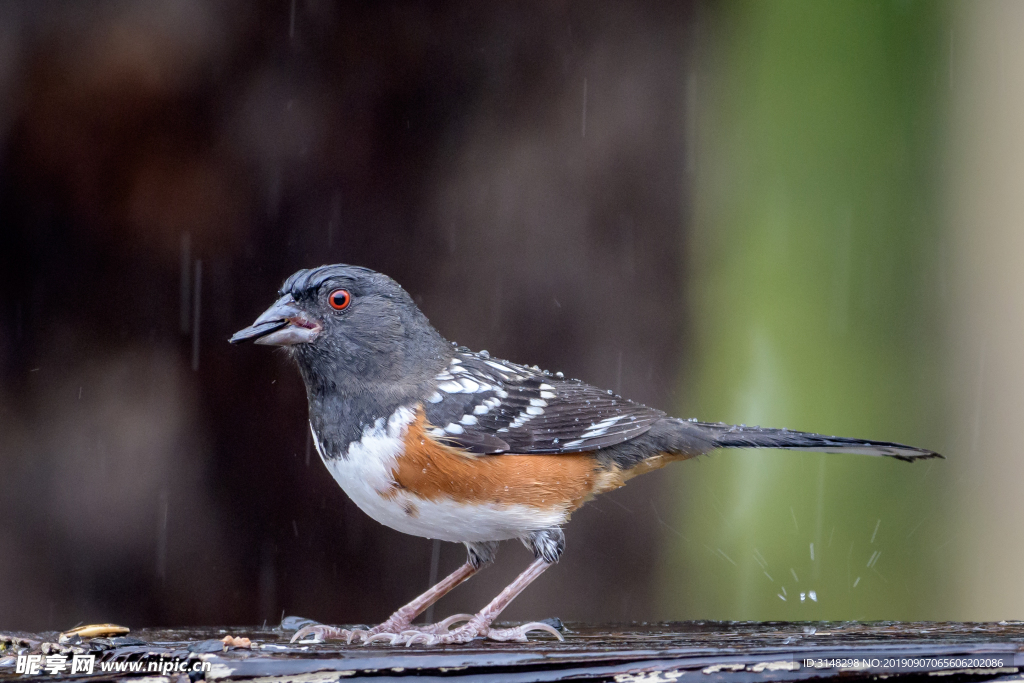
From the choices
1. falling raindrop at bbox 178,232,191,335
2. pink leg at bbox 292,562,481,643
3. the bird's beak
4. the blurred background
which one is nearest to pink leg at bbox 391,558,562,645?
pink leg at bbox 292,562,481,643

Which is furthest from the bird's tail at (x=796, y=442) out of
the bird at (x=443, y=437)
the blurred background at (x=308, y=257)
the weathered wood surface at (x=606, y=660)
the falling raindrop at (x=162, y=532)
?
the falling raindrop at (x=162, y=532)

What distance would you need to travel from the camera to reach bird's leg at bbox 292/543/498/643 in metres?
1.94

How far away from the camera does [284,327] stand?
1.89 meters

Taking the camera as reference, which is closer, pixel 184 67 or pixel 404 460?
pixel 404 460

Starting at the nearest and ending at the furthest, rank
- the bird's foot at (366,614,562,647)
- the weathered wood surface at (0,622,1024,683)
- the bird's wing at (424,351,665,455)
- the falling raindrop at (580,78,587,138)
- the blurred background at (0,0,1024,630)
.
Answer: the weathered wood surface at (0,622,1024,683)
the bird's foot at (366,614,562,647)
the bird's wing at (424,351,665,455)
the blurred background at (0,0,1024,630)
the falling raindrop at (580,78,587,138)

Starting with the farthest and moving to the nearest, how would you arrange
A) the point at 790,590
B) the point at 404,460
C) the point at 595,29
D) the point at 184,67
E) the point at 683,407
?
the point at 790,590
the point at 683,407
the point at 595,29
the point at 184,67
the point at 404,460

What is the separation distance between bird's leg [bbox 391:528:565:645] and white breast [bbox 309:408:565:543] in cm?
7

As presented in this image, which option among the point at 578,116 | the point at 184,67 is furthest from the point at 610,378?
the point at 184,67

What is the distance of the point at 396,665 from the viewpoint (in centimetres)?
150

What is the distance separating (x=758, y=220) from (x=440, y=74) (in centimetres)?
133

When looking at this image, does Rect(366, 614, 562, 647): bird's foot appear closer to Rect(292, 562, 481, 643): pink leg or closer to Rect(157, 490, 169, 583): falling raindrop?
Rect(292, 562, 481, 643): pink leg

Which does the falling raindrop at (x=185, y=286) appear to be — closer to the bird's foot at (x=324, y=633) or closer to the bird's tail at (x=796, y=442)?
the bird's foot at (x=324, y=633)

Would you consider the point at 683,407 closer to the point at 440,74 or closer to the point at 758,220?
the point at 758,220

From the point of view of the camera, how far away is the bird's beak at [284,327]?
1.85 m
